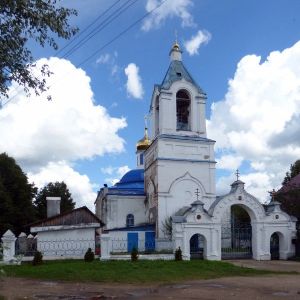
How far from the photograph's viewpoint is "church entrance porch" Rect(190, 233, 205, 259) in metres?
28.0

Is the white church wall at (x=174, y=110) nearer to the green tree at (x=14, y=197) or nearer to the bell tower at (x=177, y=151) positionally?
the bell tower at (x=177, y=151)

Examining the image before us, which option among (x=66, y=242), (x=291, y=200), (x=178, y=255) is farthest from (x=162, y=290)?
(x=291, y=200)

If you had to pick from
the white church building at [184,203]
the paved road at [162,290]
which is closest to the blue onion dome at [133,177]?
the white church building at [184,203]

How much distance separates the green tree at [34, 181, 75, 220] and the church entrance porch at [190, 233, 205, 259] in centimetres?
2207

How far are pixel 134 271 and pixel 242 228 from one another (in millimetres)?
13123

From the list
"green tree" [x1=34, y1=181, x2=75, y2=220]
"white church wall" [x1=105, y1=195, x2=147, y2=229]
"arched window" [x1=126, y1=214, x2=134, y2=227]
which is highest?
"green tree" [x1=34, y1=181, x2=75, y2=220]

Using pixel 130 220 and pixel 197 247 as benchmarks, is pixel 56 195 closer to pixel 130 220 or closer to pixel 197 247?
pixel 130 220

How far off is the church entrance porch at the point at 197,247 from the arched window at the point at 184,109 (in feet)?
26.5

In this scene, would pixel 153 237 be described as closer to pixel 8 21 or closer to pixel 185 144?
pixel 185 144

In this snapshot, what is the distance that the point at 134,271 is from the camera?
18.7 metres

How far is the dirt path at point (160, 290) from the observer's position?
12988mm

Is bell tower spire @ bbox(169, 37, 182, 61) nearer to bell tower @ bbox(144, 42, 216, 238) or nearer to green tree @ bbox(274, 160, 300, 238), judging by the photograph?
bell tower @ bbox(144, 42, 216, 238)

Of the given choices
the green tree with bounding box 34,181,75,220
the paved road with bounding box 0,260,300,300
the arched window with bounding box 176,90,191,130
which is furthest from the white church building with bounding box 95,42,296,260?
the green tree with bounding box 34,181,75,220

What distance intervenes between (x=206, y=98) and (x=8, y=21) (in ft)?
90.7
